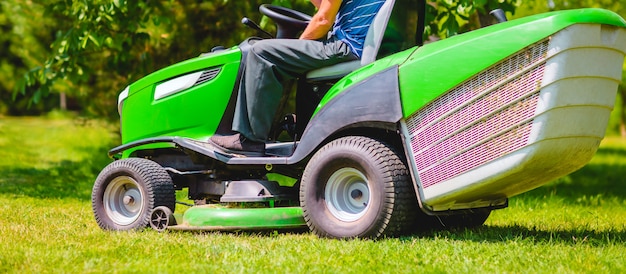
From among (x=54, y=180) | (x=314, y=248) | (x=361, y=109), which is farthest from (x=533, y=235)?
(x=54, y=180)

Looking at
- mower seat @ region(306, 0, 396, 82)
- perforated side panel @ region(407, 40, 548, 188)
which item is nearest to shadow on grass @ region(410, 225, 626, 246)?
perforated side panel @ region(407, 40, 548, 188)

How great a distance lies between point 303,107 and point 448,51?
1.23 metres

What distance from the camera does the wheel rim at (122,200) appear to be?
5367mm

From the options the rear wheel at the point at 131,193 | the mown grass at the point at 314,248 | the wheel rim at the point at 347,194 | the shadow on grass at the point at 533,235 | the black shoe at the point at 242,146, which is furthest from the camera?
the rear wheel at the point at 131,193

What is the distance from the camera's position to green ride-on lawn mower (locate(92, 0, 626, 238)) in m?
3.97

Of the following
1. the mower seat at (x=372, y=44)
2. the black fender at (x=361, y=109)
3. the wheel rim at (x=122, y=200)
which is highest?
the mower seat at (x=372, y=44)

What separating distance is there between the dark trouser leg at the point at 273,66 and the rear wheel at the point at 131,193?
0.65m

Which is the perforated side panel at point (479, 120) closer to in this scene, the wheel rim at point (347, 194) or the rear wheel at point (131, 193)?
the wheel rim at point (347, 194)

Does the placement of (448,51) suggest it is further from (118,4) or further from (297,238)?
(118,4)

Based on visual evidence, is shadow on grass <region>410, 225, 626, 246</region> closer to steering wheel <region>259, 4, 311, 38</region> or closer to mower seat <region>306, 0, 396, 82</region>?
mower seat <region>306, 0, 396, 82</region>

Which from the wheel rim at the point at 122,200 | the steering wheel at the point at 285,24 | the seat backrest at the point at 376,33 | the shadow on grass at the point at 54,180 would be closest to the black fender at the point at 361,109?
the seat backrest at the point at 376,33

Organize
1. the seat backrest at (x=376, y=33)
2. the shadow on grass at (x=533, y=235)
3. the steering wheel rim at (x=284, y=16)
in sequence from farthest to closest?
the steering wheel rim at (x=284, y=16), the seat backrest at (x=376, y=33), the shadow on grass at (x=533, y=235)

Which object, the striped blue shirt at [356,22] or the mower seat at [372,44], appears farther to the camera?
the striped blue shirt at [356,22]

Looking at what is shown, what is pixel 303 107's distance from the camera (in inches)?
204
